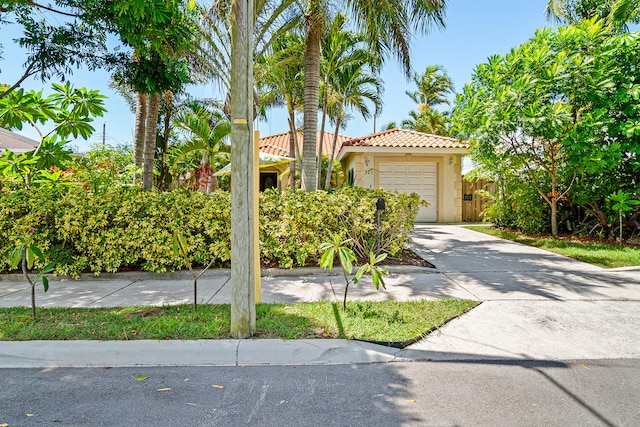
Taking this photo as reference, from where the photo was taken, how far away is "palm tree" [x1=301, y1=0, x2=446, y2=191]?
7.50 m

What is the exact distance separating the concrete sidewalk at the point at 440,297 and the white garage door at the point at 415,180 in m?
6.91

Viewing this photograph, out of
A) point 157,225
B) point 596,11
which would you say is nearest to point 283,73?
point 157,225

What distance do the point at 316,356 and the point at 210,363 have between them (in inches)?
37.7

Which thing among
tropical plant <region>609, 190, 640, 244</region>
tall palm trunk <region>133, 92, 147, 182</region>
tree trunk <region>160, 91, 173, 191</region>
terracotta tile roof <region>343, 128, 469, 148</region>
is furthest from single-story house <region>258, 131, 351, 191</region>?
tropical plant <region>609, 190, 640, 244</region>

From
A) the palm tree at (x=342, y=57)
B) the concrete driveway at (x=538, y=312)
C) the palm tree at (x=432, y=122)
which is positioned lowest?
the concrete driveway at (x=538, y=312)

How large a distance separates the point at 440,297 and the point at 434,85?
29.3 m

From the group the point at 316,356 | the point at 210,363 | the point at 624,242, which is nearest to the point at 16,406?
the point at 210,363

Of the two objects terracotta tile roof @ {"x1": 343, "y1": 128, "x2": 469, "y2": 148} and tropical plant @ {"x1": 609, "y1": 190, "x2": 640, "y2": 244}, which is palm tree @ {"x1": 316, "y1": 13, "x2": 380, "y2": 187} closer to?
terracotta tile roof @ {"x1": 343, "y1": 128, "x2": 469, "y2": 148}

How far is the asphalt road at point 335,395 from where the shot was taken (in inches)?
94.3

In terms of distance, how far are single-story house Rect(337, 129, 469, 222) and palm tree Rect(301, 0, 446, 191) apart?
20.4 feet

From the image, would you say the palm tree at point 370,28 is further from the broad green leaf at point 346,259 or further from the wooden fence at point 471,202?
the wooden fence at point 471,202

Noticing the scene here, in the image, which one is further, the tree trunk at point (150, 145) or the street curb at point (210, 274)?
the tree trunk at point (150, 145)

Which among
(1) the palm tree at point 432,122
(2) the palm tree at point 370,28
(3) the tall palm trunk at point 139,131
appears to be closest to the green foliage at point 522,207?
(2) the palm tree at point 370,28

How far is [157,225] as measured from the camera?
6242mm
